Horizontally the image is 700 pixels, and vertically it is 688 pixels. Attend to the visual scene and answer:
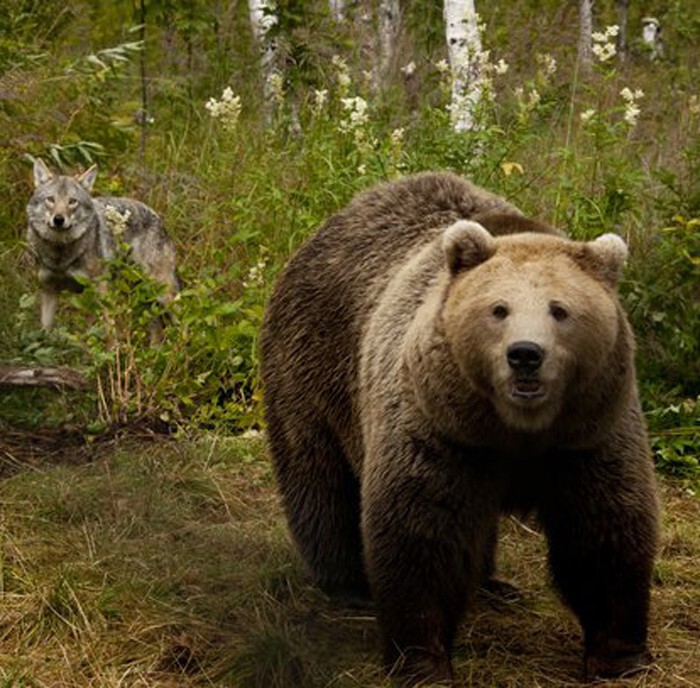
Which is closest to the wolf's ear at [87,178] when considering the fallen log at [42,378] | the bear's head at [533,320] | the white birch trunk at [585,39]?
the fallen log at [42,378]

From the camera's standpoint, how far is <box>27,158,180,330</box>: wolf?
313 inches

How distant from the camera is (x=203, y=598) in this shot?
15.3 ft

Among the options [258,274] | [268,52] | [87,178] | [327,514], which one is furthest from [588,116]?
[268,52]

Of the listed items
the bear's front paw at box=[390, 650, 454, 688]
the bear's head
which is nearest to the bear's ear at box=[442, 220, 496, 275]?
the bear's head

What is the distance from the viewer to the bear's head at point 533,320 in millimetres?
3508

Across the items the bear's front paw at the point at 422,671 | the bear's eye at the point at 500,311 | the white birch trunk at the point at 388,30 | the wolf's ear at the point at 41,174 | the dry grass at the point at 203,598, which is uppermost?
the bear's eye at the point at 500,311

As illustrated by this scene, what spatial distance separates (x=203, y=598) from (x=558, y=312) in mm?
1741

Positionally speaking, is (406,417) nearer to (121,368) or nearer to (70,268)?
(121,368)

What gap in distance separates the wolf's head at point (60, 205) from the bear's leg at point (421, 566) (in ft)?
15.2

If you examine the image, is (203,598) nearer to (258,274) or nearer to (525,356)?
(525,356)

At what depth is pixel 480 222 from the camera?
4242 mm

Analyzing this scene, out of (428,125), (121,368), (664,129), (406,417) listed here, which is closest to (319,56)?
(428,125)

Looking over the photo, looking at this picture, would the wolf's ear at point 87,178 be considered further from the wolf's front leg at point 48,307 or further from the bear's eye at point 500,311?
the bear's eye at point 500,311

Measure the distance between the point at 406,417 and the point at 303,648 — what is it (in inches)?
30.1
